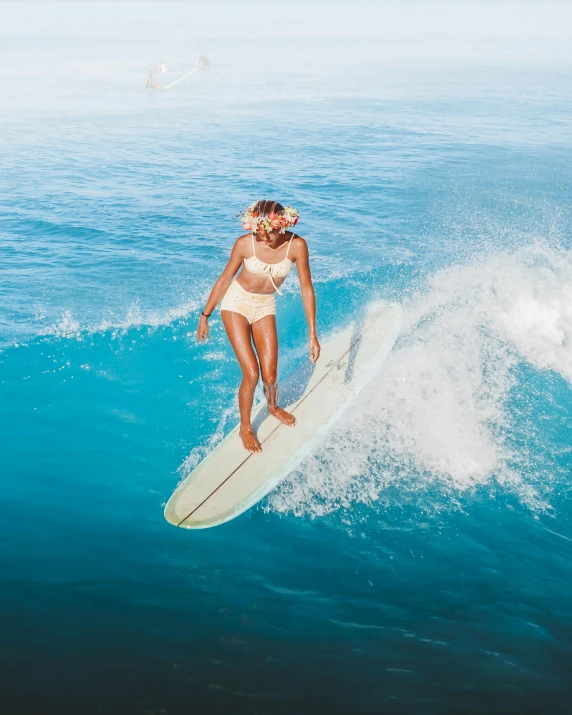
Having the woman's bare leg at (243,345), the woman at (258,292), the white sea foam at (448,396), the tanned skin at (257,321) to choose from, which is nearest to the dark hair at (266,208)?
the woman at (258,292)

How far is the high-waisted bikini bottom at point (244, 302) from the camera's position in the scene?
242 inches

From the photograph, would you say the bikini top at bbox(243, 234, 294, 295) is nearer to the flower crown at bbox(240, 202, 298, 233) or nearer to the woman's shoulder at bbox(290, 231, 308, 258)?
the woman's shoulder at bbox(290, 231, 308, 258)

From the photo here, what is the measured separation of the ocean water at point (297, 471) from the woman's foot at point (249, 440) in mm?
506

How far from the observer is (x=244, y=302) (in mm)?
6148

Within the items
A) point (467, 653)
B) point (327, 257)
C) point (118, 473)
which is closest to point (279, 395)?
point (118, 473)

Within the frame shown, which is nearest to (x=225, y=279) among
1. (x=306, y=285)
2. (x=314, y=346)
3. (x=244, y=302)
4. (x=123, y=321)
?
(x=244, y=302)

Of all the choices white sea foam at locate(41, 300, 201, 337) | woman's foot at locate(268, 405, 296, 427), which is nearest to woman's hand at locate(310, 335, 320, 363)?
woman's foot at locate(268, 405, 296, 427)

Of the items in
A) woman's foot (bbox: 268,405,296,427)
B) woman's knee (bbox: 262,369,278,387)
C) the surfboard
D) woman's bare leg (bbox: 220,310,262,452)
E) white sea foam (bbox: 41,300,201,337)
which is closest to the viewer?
the surfboard

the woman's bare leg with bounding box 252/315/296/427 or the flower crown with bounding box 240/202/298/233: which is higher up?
the flower crown with bounding box 240/202/298/233

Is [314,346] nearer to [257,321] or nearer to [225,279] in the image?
[257,321]

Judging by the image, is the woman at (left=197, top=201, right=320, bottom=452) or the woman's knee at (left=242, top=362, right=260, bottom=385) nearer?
the woman at (left=197, top=201, right=320, bottom=452)

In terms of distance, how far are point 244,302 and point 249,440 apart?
1.56 m

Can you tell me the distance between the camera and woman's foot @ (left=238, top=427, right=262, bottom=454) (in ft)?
21.7

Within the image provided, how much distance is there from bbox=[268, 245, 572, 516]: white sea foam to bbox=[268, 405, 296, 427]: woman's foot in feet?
1.48
